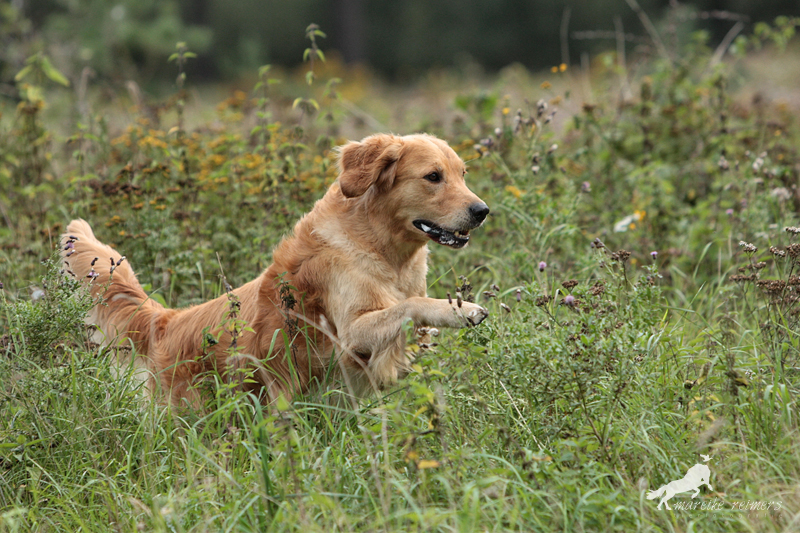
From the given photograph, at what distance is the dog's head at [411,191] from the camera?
3.48 metres

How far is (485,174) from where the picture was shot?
5754mm

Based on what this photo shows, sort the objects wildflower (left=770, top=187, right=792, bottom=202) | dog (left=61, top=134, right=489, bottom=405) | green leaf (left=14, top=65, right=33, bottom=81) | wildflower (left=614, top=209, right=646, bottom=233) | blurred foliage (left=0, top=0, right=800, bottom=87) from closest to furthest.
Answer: dog (left=61, top=134, right=489, bottom=405), wildflower (left=770, top=187, right=792, bottom=202), wildflower (left=614, top=209, right=646, bottom=233), green leaf (left=14, top=65, right=33, bottom=81), blurred foliage (left=0, top=0, right=800, bottom=87)

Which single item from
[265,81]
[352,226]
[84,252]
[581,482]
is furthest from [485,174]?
[581,482]

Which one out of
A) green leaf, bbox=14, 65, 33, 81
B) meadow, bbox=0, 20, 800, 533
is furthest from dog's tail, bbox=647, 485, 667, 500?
green leaf, bbox=14, 65, 33, 81

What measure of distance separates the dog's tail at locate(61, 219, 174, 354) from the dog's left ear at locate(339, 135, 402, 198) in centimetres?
133

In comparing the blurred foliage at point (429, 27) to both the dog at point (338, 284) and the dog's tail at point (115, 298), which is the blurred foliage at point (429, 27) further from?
the dog at point (338, 284)

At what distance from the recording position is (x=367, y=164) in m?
3.54

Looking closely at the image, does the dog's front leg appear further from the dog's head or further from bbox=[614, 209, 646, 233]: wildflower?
bbox=[614, 209, 646, 233]: wildflower

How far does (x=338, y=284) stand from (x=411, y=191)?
64 cm

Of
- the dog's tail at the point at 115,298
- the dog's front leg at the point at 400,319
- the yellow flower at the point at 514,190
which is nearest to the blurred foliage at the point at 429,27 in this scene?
the yellow flower at the point at 514,190

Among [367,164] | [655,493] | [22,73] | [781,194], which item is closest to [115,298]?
[367,164]

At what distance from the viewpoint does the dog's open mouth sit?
11.4 ft

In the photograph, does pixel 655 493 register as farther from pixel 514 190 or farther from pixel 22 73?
pixel 22 73

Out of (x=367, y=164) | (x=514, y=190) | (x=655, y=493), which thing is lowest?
(x=655, y=493)
